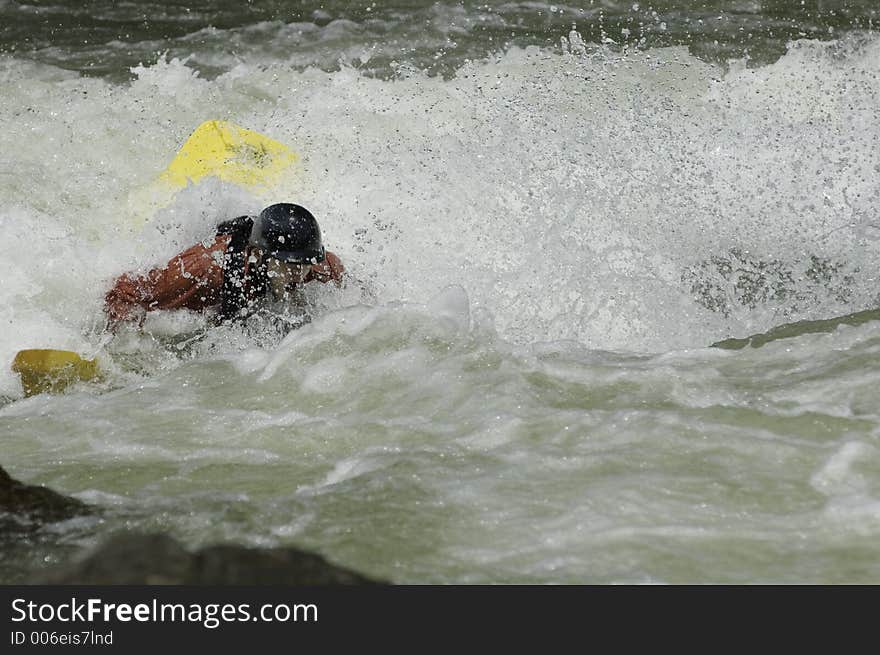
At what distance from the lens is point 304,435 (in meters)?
3.54

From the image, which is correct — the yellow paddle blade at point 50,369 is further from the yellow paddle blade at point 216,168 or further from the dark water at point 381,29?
the dark water at point 381,29

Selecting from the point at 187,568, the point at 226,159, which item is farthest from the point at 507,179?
the point at 187,568

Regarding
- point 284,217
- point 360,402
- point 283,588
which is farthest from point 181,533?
point 284,217

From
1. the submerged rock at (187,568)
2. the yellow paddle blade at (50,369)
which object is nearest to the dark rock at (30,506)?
the submerged rock at (187,568)

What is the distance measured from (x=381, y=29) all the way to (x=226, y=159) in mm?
3484

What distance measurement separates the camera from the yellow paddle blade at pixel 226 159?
19.4 feet

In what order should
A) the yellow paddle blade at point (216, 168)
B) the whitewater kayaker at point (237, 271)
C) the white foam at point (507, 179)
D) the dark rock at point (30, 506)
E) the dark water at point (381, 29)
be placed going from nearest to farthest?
the dark rock at point (30, 506), the whitewater kayaker at point (237, 271), the white foam at point (507, 179), the yellow paddle blade at point (216, 168), the dark water at point (381, 29)

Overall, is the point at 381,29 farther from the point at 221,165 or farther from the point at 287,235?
the point at 287,235

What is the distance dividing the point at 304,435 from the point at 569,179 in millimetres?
3008

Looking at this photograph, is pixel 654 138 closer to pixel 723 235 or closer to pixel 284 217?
pixel 723 235

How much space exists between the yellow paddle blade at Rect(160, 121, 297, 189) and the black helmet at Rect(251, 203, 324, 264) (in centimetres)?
150

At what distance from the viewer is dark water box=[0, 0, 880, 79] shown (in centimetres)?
855

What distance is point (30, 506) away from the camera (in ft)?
9.50

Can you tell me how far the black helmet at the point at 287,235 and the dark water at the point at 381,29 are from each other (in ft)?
13.3
